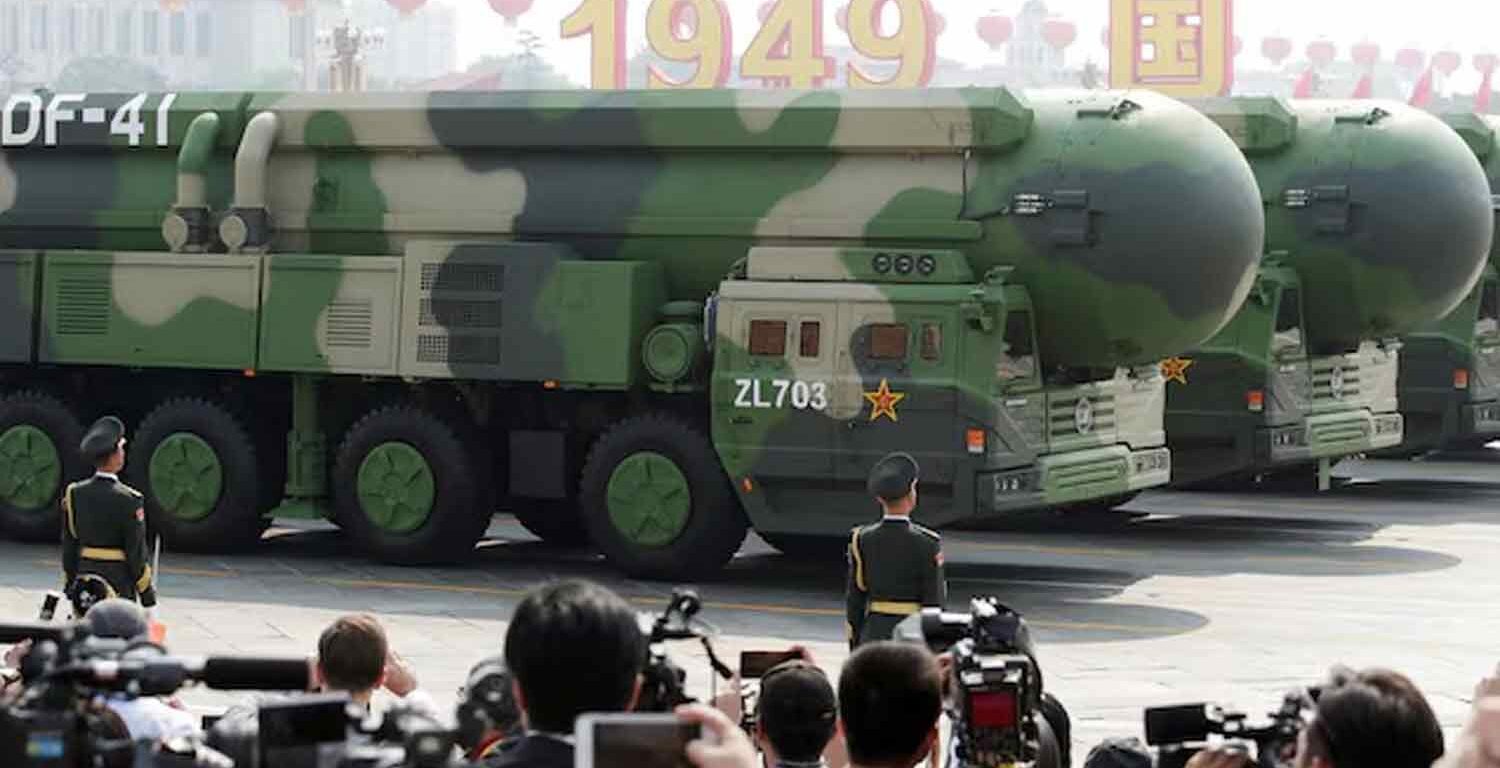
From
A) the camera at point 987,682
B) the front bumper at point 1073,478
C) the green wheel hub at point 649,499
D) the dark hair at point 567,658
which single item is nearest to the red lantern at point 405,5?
the front bumper at point 1073,478

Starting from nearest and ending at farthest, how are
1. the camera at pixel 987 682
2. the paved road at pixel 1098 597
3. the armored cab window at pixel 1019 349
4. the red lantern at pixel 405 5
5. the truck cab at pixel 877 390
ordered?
the camera at pixel 987 682
the paved road at pixel 1098 597
the truck cab at pixel 877 390
the armored cab window at pixel 1019 349
the red lantern at pixel 405 5

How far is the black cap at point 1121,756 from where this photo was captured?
7.71m

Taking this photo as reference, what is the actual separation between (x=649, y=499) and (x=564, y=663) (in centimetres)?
1461

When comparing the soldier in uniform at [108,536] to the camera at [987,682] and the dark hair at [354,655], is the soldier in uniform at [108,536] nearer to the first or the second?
the dark hair at [354,655]

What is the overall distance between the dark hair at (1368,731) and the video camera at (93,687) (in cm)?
173

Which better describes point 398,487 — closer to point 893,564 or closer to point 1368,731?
point 893,564

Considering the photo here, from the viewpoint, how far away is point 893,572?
555 inches

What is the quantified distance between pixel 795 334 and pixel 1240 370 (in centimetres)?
549

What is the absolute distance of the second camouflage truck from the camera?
1984cm

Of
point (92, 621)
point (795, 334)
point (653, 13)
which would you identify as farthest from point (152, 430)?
point (653, 13)

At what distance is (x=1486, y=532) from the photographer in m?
25.8

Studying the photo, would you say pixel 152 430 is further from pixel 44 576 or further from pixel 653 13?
pixel 653 13

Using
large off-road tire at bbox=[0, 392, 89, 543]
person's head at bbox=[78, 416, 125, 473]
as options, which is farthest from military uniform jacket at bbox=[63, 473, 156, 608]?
large off-road tire at bbox=[0, 392, 89, 543]

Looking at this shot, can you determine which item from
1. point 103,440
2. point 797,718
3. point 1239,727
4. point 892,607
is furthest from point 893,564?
point 1239,727
